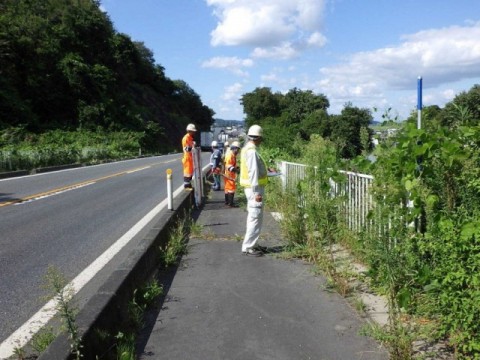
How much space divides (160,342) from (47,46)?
52604mm

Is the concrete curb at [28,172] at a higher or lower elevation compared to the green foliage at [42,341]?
higher

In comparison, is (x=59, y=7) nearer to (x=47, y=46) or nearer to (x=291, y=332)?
(x=47, y=46)

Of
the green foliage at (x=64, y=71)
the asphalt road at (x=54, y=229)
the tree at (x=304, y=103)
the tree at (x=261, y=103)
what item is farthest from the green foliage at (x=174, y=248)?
the tree at (x=304, y=103)

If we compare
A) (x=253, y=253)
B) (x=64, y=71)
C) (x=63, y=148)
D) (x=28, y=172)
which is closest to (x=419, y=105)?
(x=253, y=253)

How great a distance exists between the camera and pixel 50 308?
4.63 m

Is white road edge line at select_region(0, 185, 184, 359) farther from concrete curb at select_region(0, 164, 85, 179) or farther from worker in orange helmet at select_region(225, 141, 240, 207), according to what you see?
concrete curb at select_region(0, 164, 85, 179)

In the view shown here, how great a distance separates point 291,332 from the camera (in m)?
3.94

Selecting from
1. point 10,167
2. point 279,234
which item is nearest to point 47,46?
point 10,167

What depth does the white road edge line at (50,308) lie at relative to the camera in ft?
12.5

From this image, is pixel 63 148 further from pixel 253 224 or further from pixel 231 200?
pixel 253 224

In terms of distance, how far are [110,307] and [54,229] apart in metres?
5.40

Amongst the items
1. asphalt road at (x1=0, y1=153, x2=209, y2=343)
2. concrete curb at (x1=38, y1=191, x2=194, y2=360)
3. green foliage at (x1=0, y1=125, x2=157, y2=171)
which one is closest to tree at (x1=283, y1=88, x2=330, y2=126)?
green foliage at (x1=0, y1=125, x2=157, y2=171)

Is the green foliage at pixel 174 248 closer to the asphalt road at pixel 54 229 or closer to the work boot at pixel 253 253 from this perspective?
the asphalt road at pixel 54 229

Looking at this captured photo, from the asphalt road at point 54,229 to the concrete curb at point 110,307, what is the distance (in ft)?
2.15
